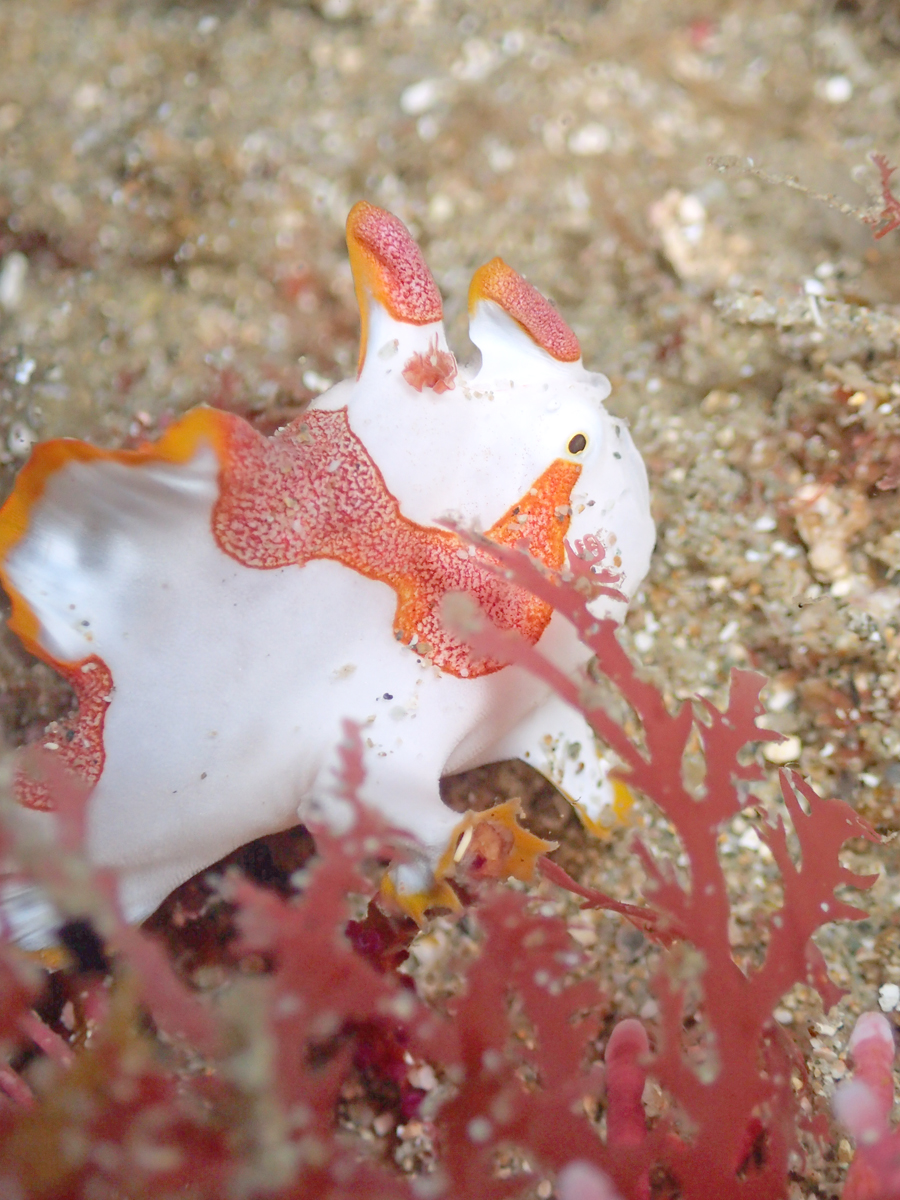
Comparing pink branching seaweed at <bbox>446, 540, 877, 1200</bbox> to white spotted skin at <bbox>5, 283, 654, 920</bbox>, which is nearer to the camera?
pink branching seaweed at <bbox>446, 540, 877, 1200</bbox>

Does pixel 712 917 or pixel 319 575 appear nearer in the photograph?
pixel 712 917

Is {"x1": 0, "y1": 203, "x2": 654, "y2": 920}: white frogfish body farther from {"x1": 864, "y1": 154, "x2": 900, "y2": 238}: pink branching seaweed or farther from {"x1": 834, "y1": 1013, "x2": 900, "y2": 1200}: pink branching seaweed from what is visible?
{"x1": 864, "y1": 154, "x2": 900, "y2": 238}: pink branching seaweed

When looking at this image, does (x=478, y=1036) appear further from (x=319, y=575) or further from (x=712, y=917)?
(x=319, y=575)

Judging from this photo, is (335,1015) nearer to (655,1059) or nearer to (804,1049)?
(655,1059)

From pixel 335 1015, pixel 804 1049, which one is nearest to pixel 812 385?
pixel 804 1049

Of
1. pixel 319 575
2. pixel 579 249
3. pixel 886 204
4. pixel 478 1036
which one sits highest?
pixel 886 204

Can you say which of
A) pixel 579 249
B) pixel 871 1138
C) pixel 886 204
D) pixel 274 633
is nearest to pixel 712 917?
pixel 871 1138

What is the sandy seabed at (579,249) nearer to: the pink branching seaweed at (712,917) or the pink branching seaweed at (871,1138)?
the pink branching seaweed at (712,917)

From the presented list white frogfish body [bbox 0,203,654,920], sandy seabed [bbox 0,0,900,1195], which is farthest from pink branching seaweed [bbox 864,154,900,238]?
white frogfish body [bbox 0,203,654,920]
